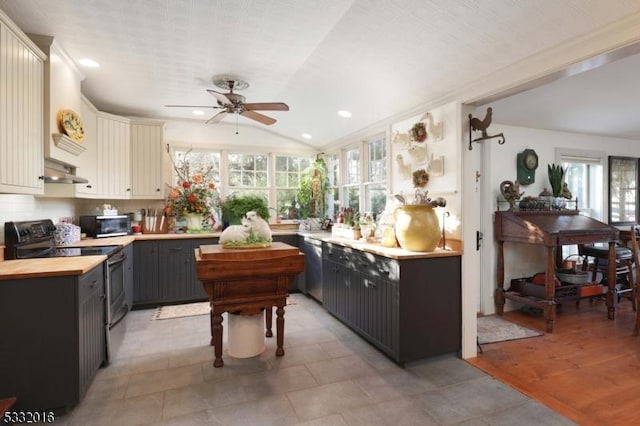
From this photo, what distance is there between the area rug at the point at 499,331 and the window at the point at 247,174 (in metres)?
3.51

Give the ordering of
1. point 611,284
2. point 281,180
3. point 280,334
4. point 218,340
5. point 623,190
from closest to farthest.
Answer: point 218,340 < point 280,334 < point 611,284 < point 623,190 < point 281,180

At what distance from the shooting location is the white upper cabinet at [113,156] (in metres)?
3.90

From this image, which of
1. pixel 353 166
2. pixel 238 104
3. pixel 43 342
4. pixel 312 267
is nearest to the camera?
pixel 43 342

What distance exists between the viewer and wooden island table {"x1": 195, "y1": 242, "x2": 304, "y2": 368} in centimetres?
244

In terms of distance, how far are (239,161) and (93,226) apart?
7.21 ft

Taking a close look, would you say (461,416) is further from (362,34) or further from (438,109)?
(362,34)

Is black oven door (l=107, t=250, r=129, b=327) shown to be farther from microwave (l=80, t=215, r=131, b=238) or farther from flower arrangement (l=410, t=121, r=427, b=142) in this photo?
flower arrangement (l=410, t=121, r=427, b=142)

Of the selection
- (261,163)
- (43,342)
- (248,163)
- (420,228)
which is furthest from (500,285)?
(43,342)

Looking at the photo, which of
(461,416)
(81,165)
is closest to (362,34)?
(461,416)

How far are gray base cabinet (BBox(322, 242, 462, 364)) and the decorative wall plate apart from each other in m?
2.67

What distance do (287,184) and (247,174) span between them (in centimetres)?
67

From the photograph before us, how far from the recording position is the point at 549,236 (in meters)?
3.38

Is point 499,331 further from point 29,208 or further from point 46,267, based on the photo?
point 29,208

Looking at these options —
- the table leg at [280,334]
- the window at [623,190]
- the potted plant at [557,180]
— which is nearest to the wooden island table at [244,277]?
the table leg at [280,334]
